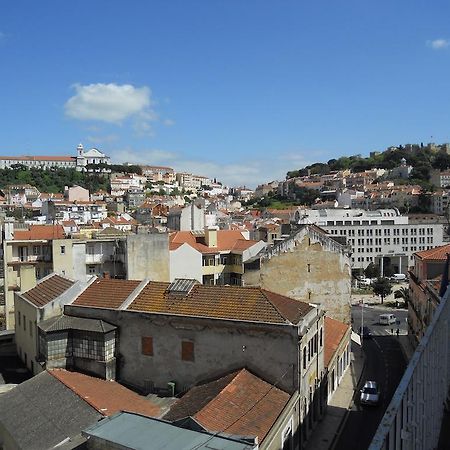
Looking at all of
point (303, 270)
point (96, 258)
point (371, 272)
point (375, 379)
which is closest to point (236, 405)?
point (375, 379)

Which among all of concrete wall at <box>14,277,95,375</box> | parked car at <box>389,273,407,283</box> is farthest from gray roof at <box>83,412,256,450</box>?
parked car at <box>389,273,407,283</box>

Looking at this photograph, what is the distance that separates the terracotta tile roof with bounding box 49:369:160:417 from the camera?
73.2 feet

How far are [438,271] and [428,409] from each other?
75.2ft

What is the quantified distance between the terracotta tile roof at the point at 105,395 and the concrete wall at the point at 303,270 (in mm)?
15862

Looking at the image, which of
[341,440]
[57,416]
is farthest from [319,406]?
[57,416]

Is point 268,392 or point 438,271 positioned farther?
point 438,271

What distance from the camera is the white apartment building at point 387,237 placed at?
108 meters

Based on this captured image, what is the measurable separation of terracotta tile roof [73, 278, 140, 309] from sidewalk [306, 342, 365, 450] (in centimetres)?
1218

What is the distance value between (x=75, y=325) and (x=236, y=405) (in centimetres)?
1007

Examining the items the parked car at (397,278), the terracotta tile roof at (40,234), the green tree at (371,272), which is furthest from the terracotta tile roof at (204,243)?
the green tree at (371,272)

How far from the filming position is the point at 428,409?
17266 millimetres

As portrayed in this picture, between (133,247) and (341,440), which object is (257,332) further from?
(133,247)

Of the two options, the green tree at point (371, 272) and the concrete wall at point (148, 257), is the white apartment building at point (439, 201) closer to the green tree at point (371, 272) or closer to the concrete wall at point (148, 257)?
the green tree at point (371, 272)

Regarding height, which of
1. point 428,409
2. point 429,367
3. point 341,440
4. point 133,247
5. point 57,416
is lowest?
point 341,440
